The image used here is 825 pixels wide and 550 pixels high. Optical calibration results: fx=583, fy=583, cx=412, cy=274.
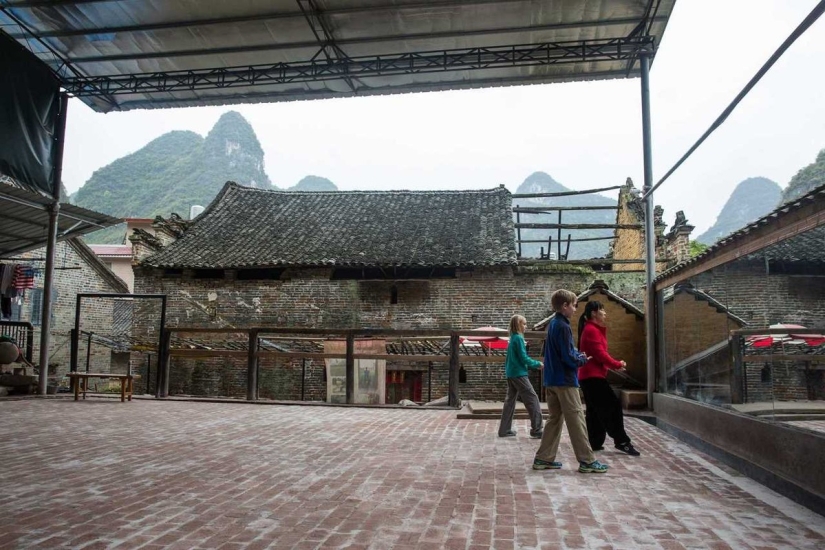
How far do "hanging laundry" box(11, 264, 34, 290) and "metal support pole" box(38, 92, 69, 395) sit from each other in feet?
6.33

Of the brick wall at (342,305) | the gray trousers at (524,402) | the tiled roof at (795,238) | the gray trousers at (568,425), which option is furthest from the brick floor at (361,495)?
the brick wall at (342,305)

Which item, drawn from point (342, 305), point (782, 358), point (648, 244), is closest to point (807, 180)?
point (782, 358)

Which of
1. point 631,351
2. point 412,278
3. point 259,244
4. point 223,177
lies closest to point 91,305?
point 259,244

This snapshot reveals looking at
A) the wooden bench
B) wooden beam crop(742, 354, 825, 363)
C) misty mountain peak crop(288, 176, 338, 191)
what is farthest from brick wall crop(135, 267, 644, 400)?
misty mountain peak crop(288, 176, 338, 191)

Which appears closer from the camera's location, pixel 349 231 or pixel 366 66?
pixel 366 66

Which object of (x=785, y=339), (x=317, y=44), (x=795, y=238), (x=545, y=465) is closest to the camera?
(x=795, y=238)

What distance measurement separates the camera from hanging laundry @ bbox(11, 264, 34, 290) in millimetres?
12414

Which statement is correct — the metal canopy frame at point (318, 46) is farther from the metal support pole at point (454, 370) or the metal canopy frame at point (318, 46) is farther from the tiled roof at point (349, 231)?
the tiled roof at point (349, 231)

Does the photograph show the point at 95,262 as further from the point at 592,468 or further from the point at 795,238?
the point at 795,238

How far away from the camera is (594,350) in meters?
5.50

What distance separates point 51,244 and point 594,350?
9897 millimetres

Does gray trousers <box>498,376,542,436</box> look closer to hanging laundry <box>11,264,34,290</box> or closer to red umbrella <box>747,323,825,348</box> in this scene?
red umbrella <box>747,323,825,348</box>

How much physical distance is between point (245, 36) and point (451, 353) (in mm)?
6508

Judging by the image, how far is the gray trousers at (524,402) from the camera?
251 inches
